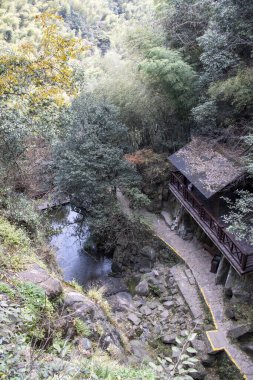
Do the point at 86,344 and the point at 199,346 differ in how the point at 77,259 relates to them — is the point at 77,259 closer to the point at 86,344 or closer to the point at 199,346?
the point at 199,346

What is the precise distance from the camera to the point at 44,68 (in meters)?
8.13

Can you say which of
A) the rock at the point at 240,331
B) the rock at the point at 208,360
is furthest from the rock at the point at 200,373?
the rock at the point at 240,331

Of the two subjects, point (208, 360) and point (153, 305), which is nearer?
point (208, 360)

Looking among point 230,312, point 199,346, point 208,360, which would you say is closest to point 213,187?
point 230,312

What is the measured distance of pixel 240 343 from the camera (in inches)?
346

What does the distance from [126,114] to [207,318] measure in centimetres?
987

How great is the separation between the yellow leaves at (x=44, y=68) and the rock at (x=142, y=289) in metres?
7.00

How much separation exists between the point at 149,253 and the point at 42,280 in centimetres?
766

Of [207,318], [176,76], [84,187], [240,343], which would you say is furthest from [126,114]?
[240,343]

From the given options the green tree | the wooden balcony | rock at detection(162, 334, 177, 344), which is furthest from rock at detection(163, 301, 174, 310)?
the green tree

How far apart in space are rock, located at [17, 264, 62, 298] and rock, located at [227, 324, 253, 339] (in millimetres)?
5476

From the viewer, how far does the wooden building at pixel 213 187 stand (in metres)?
9.47

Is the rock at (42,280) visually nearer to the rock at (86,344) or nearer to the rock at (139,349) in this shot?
the rock at (86,344)

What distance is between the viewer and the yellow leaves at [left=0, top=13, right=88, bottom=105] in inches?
303
